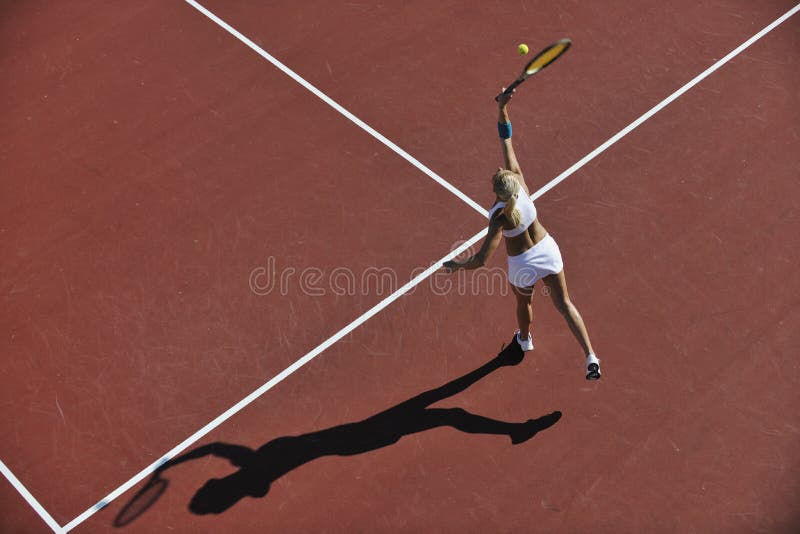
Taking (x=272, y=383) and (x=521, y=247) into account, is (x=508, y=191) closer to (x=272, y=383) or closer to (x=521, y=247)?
(x=521, y=247)

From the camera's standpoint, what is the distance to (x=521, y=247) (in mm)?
7328

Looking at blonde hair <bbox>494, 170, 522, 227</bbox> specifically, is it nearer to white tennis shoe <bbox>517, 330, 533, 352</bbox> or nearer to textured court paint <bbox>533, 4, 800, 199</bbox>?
white tennis shoe <bbox>517, 330, 533, 352</bbox>

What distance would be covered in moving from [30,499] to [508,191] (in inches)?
187

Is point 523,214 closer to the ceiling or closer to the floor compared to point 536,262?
closer to the ceiling

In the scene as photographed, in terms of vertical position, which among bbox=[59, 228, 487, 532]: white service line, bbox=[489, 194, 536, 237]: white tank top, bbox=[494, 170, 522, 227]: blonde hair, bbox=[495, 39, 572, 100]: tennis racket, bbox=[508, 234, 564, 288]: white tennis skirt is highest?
bbox=[495, 39, 572, 100]: tennis racket

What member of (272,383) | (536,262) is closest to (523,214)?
(536,262)

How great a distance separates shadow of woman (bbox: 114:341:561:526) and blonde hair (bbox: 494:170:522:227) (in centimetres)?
190

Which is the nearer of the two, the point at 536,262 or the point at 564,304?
the point at 536,262

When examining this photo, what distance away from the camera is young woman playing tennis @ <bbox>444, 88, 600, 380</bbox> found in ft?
23.0

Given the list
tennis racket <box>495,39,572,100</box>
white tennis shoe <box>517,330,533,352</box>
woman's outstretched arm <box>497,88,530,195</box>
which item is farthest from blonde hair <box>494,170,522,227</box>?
white tennis shoe <box>517,330,533,352</box>

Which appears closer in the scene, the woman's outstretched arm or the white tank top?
the white tank top

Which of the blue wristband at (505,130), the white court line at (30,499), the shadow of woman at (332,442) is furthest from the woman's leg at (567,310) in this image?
the white court line at (30,499)

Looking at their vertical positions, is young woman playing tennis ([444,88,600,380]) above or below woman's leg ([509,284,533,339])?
above

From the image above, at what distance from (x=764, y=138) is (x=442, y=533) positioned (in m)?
5.76
